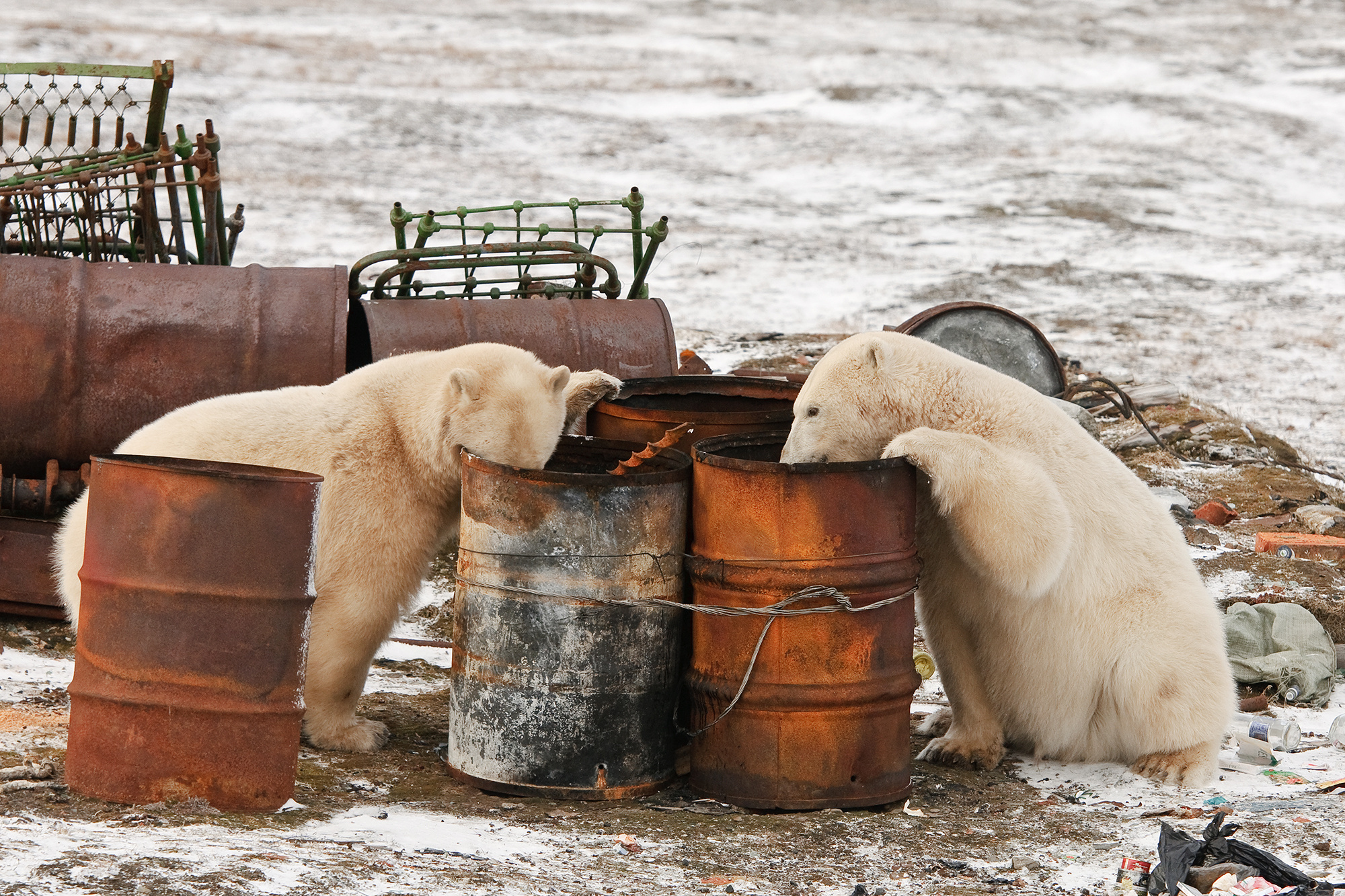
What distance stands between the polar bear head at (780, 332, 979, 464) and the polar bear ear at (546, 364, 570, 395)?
32.4 inches

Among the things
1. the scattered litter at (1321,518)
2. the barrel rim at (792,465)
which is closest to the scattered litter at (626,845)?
the barrel rim at (792,465)

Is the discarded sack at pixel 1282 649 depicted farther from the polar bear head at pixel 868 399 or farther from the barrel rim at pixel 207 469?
the barrel rim at pixel 207 469

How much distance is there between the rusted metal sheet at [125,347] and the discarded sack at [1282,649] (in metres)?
4.13

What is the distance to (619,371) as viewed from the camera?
6801 mm

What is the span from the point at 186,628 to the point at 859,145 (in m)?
18.4

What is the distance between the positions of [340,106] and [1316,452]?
15.9 m

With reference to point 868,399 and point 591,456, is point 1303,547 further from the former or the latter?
point 591,456

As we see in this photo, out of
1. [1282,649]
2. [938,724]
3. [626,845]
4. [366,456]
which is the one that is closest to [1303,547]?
[1282,649]

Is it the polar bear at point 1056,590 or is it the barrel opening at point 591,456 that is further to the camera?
the barrel opening at point 591,456

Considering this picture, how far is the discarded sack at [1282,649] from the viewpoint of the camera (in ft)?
19.2

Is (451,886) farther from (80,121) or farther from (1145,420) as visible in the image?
(80,121)

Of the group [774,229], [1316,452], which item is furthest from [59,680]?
[774,229]

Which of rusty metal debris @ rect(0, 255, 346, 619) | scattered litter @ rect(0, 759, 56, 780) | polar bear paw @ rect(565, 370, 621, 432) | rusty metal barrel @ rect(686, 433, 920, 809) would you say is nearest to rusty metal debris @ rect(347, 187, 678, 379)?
rusty metal debris @ rect(0, 255, 346, 619)

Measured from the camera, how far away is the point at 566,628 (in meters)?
4.34
